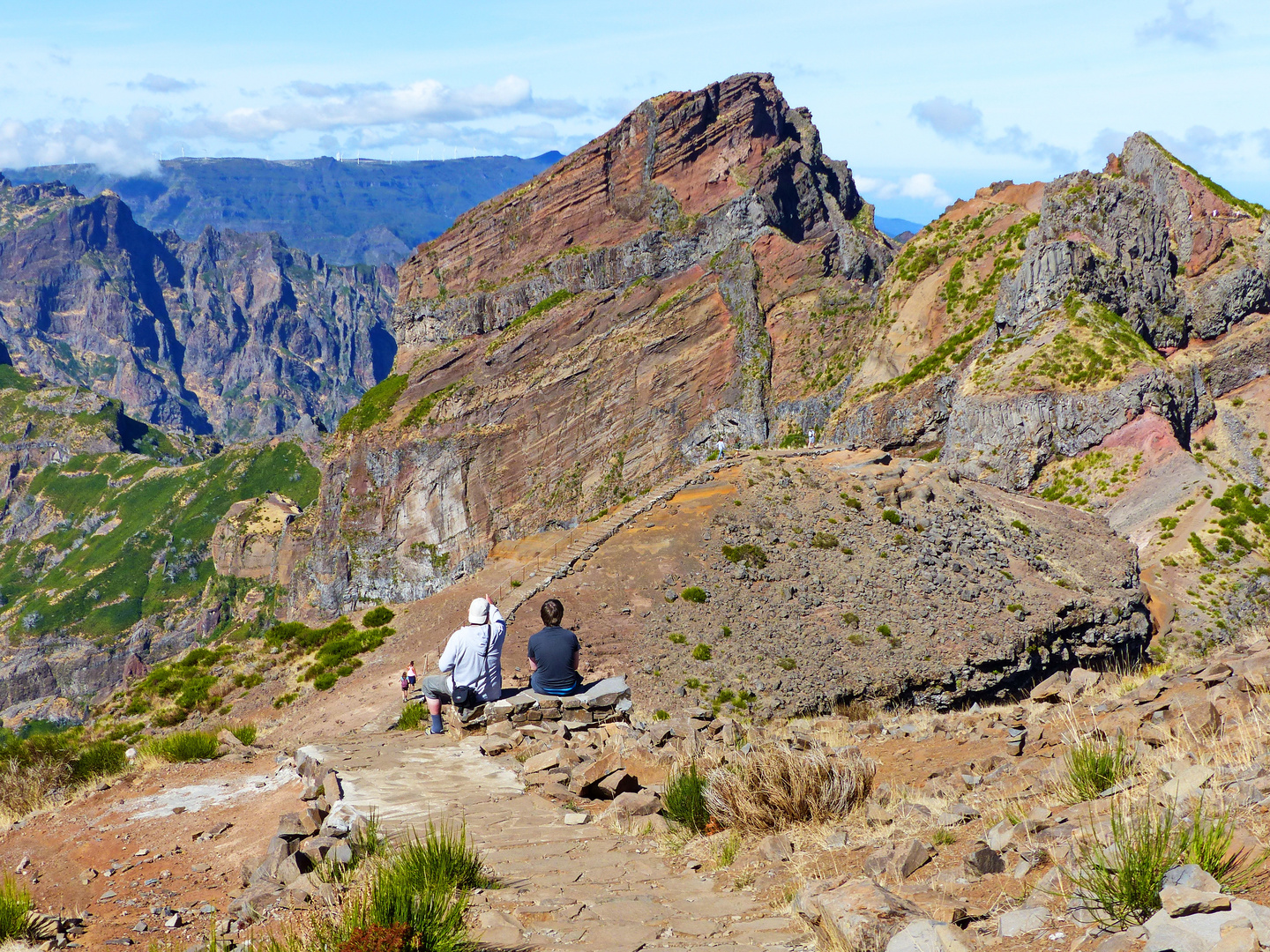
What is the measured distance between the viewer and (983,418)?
2847 inches

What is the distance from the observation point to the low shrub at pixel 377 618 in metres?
37.8

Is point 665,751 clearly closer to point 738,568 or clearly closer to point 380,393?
point 738,568

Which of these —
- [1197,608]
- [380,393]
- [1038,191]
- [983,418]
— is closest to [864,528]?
[1197,608]

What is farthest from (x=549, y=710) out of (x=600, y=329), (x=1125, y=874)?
(x=600, y=329)

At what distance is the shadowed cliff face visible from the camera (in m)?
124

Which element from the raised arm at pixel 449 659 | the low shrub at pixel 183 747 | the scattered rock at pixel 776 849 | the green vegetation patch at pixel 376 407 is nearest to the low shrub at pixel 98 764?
the low shrub at pixel 183 747

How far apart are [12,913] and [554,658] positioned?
8.75 m

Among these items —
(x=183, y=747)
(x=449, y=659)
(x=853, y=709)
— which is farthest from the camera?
(x=853, y=709)

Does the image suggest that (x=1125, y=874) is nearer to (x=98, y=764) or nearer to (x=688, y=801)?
(x=688, y=801)

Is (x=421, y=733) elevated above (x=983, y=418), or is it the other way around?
(x=983, y=418)

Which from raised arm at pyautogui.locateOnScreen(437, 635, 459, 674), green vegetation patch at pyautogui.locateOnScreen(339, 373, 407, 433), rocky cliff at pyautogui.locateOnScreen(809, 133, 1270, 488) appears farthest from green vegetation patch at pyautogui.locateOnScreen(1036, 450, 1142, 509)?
green vegetation patch at pyautogui.locateOnScreen(339, 373, 407, 433)

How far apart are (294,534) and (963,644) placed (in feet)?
522

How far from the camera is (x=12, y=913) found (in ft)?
28.1

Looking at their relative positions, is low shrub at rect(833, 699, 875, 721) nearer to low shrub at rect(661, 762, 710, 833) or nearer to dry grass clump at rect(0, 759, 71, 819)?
low shrub at rect(661, 762, 710, 833)
